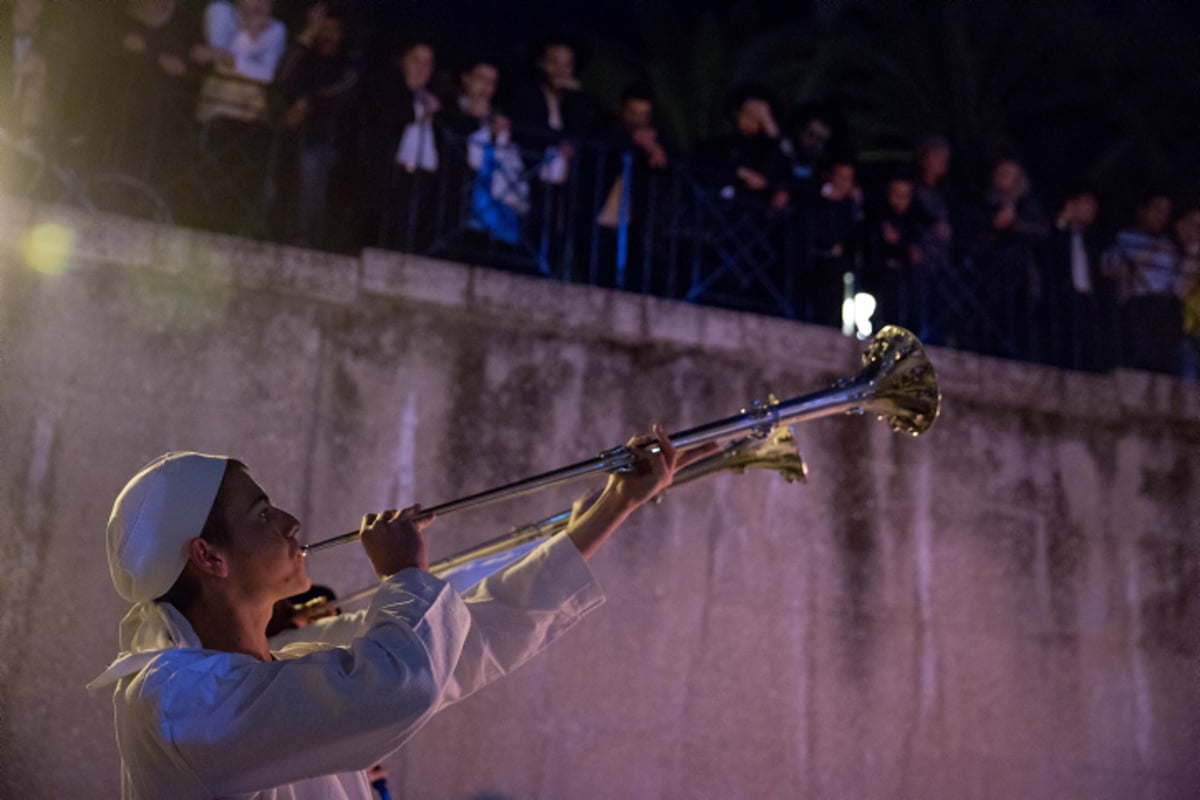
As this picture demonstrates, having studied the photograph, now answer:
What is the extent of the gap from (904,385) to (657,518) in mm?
2252

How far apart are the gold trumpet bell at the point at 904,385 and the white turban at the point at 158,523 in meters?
2.35

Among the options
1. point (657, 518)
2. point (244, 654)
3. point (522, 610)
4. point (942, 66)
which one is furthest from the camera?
→ point (942, 66)

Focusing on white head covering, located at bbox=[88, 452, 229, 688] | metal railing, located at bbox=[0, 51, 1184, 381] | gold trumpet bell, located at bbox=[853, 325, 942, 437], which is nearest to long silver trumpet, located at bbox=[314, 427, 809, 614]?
gold trumpet bell, located at bbox=[853, 325, 942, 437]

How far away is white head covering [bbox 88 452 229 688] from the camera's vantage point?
3.01 m

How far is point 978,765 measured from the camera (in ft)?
21.4

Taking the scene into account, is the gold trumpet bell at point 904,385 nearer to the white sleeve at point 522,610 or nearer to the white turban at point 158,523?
the white sleeve at point 522,610

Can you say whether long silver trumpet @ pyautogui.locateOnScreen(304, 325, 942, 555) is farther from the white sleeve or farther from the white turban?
the white turban

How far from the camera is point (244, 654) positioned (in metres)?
3.01

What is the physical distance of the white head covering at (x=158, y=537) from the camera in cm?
301

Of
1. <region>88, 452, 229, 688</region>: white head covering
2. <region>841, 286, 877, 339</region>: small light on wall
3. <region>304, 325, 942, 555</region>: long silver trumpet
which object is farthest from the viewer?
<region>841, 286, 877, 339</region>: small light on wall

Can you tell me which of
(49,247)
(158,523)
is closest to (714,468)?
(158,523)

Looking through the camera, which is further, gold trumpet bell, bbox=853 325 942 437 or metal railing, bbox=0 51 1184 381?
metal railing, bbox=0 51 1184 381

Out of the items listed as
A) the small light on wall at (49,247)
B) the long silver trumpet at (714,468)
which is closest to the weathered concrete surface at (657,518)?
the small light on wall at (49,247)

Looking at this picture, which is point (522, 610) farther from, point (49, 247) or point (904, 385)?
point (49, 247)
